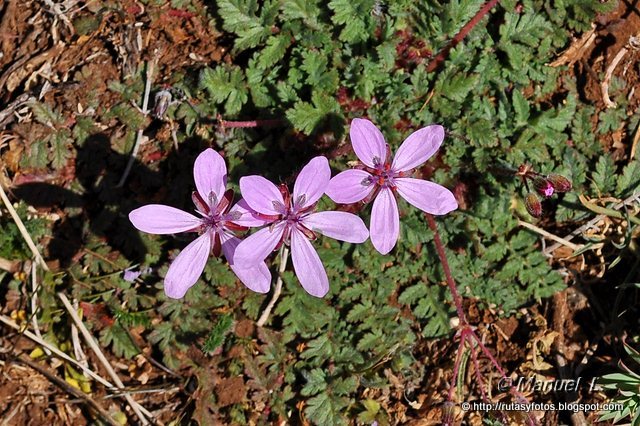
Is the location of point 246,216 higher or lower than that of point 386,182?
lower

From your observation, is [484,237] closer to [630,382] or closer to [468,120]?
[468,120]

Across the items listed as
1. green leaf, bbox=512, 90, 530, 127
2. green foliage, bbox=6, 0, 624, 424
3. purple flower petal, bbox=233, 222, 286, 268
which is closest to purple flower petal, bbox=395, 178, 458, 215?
purple flower petal, bbox=233, 222, 286, 268

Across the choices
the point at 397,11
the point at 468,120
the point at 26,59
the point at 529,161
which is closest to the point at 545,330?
the point at 529,161

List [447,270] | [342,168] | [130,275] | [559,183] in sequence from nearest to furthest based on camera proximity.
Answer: [559,183] → [447,270] → [342,168] → [130,275]

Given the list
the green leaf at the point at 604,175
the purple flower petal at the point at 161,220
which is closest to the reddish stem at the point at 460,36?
the green leaf at the point at 604,175

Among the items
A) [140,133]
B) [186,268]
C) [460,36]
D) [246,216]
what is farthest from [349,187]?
[140,133]

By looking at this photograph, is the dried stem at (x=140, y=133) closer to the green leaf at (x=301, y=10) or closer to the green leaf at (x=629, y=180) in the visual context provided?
the green leaf at (x=301, y=10)

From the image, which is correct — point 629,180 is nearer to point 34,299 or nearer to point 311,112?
point 311,112

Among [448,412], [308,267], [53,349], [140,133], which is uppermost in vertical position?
[308,267]
